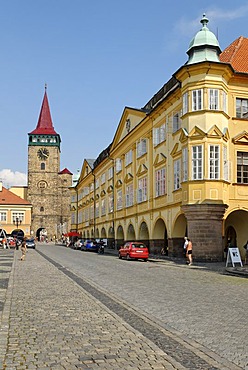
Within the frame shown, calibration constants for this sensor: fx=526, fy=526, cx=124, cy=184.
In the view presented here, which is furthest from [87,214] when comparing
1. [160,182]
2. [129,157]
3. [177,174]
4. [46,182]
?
[177,174]

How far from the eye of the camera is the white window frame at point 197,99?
31.9 meters

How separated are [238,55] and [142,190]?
14.4 meters

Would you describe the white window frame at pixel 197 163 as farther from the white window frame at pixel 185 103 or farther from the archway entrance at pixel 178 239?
the archway entrance at pixel 178 239

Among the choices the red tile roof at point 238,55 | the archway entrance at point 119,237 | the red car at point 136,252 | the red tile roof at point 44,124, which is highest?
the red tile roof at point 44,124

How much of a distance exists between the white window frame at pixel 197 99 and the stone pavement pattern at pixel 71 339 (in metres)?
20.4

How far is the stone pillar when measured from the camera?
100 ft

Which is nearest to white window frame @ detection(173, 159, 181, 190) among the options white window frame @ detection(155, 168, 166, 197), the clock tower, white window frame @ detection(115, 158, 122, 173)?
white window frame @ detection(155, 168, 166, 197)

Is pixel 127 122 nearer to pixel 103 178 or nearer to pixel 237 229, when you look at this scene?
pixel 103 178

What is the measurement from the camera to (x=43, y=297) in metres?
14.2

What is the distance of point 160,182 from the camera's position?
39.5 metres

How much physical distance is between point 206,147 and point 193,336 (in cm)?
2305

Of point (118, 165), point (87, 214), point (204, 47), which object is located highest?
point (204, 47)

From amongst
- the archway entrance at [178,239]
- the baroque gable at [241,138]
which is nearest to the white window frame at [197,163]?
the baroque gable at [241,138]

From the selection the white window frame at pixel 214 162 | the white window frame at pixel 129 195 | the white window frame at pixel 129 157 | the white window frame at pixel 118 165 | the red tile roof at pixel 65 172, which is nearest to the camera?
the white window frame at pixel 214 162
